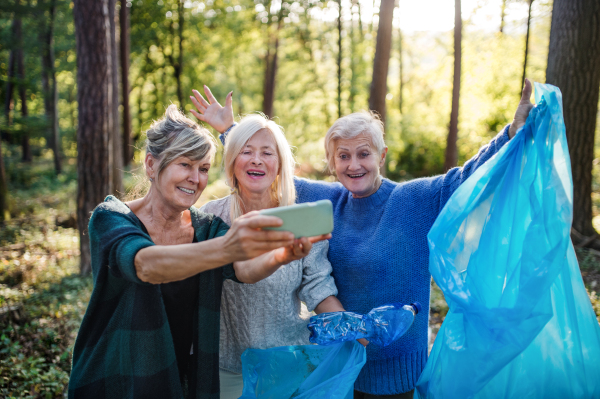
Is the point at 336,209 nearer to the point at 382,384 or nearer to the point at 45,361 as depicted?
the point at 382,384

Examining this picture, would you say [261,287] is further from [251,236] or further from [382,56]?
[382,56]

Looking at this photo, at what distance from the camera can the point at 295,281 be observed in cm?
211

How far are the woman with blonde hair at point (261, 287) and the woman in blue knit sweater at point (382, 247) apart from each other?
17 centimetres

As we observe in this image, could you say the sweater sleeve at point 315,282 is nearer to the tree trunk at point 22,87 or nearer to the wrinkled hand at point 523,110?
the wrinkled hand at point 523,110

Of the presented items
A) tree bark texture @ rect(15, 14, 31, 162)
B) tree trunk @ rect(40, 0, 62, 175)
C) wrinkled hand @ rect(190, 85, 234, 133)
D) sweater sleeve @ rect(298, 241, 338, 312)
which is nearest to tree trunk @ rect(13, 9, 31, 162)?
tree bark texture @ rect(15, 14, 31, 162)

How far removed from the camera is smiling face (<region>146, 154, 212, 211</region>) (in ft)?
5.80

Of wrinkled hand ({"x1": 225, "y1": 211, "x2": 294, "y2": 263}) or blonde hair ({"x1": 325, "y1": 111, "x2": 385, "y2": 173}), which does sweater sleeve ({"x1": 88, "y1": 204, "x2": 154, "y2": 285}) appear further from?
blonde hair ({"x1": 325, "y1": 111, "x2": 385, "y2": 173})

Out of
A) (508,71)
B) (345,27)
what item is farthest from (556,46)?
(508,71)

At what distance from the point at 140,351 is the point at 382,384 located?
1.29 meters

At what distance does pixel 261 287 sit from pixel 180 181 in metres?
0.70

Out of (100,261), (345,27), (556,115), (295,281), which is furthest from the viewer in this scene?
(345,27)

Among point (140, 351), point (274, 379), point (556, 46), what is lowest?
point (274, 379)

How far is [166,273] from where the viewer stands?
1365mm

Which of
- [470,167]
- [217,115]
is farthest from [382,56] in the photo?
[470,167]
